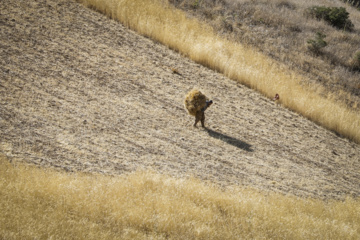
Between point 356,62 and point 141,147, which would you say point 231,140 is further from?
point 356,62

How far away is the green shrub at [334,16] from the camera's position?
15.9m

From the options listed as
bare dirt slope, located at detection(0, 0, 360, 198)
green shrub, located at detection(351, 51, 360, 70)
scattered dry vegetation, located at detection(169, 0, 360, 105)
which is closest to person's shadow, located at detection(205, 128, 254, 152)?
bare dirt slope, located at detection(0, 0, 360, 198)

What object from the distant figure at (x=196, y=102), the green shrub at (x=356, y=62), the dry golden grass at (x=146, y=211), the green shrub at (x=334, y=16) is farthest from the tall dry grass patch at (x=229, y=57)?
the green shrub at (x=334, y=16)

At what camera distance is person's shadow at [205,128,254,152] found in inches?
264

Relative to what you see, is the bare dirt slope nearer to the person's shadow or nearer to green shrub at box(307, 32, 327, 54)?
the person's shadow

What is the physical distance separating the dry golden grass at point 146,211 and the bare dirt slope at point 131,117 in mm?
456

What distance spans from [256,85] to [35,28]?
273 inches

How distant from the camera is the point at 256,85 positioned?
969 centimetres

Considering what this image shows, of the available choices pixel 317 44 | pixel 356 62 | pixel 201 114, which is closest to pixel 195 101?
pixel 201 114

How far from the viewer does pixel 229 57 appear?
10531 millimetres

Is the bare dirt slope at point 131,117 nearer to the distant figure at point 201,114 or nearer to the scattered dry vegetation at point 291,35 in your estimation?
the distant figure at point 201,114

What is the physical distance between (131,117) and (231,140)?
2336mm

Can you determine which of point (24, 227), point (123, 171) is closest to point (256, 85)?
point (123, 171)

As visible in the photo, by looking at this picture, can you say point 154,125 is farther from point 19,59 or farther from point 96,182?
point 19,59
